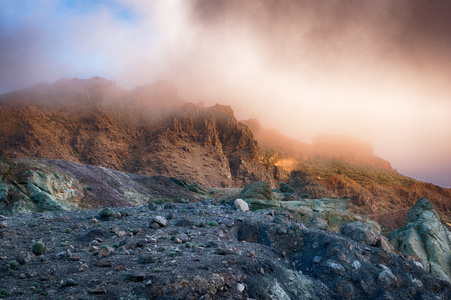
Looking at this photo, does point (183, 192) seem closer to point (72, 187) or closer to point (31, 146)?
point (72, 187)

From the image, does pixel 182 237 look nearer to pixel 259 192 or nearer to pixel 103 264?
pixel 103 264

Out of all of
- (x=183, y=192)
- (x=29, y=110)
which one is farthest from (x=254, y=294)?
(x=29, y=110)

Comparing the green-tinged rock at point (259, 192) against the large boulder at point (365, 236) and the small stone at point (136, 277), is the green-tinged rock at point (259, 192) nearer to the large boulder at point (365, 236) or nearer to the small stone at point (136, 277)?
the large boulder at point (365, 236)

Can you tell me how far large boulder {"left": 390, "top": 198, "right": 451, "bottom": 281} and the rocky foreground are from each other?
351 inches

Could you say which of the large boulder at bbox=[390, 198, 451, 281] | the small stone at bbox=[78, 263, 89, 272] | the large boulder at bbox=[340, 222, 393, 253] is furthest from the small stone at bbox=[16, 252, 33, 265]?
the large boulder at bbox=[390, 198, 451, 281]

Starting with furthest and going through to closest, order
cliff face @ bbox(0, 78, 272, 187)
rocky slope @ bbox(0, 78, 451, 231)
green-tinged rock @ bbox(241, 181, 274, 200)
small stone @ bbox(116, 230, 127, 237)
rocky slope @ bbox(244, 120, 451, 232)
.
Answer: rocky slope @ bbox(244, 120, 451, 232) → rocky slope @ bbox(0, 78, 451, 231) → cliff face @ bbox(0, 78, 272, 187) → green-tinged rock @ bbox(241, 181, 274, 200) → small stone @ bbox(116, 230, 127, 237)

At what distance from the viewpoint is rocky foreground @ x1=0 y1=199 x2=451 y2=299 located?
613cm

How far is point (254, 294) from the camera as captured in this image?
6.63 meters

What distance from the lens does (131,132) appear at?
85.7 m

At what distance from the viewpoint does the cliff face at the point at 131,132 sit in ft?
210

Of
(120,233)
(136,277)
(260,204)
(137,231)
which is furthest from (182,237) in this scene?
(260,204)

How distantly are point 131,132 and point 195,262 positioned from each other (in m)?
84.4

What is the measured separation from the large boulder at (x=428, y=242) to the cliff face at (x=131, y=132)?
55.4 meters

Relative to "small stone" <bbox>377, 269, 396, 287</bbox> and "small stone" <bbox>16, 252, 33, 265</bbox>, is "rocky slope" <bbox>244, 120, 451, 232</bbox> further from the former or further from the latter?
"small stone" <bbox>16, 252, 33, 265</bbox>
